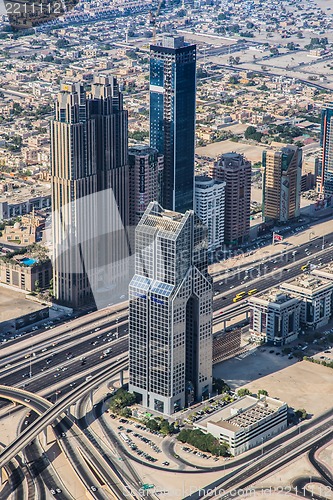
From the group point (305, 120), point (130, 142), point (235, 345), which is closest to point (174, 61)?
point (235, 345)

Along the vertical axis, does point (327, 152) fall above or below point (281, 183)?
above

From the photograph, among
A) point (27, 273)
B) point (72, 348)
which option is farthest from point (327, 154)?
point (72, 348)

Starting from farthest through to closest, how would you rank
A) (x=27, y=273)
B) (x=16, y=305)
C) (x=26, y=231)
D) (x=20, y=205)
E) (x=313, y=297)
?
1. (x=20, y=205)
2. (x=26, y=231)
3. (x=27, y=273)
4. (x=16, y=305)
5. (x=313, y=297)

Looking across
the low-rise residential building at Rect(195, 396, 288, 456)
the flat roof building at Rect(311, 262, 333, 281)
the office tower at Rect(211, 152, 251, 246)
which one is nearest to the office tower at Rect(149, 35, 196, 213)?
the office tower at Rect(211, 152, 251, 246)

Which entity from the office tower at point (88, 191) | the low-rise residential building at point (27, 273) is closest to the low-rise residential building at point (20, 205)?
the low-rise residential building at point (27, 273)

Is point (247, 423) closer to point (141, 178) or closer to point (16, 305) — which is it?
point (16, 305)

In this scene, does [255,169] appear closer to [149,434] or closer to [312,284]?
[312,284]

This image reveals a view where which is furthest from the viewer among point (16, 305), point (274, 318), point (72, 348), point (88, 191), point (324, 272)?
point (324, 272)

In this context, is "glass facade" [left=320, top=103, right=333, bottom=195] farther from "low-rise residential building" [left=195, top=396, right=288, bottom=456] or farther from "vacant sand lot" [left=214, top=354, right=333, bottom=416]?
"low-rise residential building" [left=195, top=396, right=288, bottom=456]
